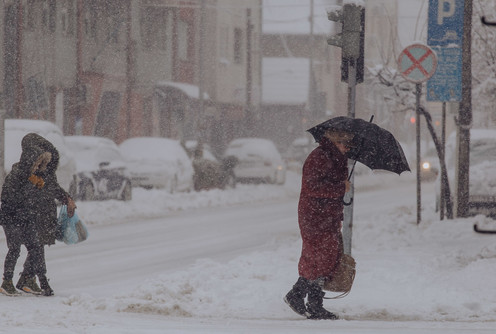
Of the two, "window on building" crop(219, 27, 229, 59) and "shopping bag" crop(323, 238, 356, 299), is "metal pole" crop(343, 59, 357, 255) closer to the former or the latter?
"shopping bag" crop(323, 238, 356, 299)

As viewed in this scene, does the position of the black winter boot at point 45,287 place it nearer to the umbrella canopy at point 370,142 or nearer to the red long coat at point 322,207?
the red long coat at point 322,207

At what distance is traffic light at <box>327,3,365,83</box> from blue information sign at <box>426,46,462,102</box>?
15.8 feet

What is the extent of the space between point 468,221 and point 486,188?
1620 mm

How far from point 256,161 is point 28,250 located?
23.0 m

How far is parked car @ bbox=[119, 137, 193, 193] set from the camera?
2588 centimetres

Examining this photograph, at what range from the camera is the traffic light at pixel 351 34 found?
10.6m

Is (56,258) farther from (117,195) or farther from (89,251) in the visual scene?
(117,195)

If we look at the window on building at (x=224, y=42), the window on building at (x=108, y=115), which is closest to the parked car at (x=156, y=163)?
the window on building at (x=108, y=115)

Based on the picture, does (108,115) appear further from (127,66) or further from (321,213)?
(321,213)

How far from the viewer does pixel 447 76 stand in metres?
15.3

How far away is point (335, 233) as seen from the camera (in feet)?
27.0

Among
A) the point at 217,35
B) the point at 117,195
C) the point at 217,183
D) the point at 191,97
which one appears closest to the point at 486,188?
the point at 117,195

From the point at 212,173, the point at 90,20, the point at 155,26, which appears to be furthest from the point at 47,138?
the point at 155,26

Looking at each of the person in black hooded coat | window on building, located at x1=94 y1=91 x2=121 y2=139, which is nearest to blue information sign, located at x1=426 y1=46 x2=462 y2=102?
the person in black hooded coat
